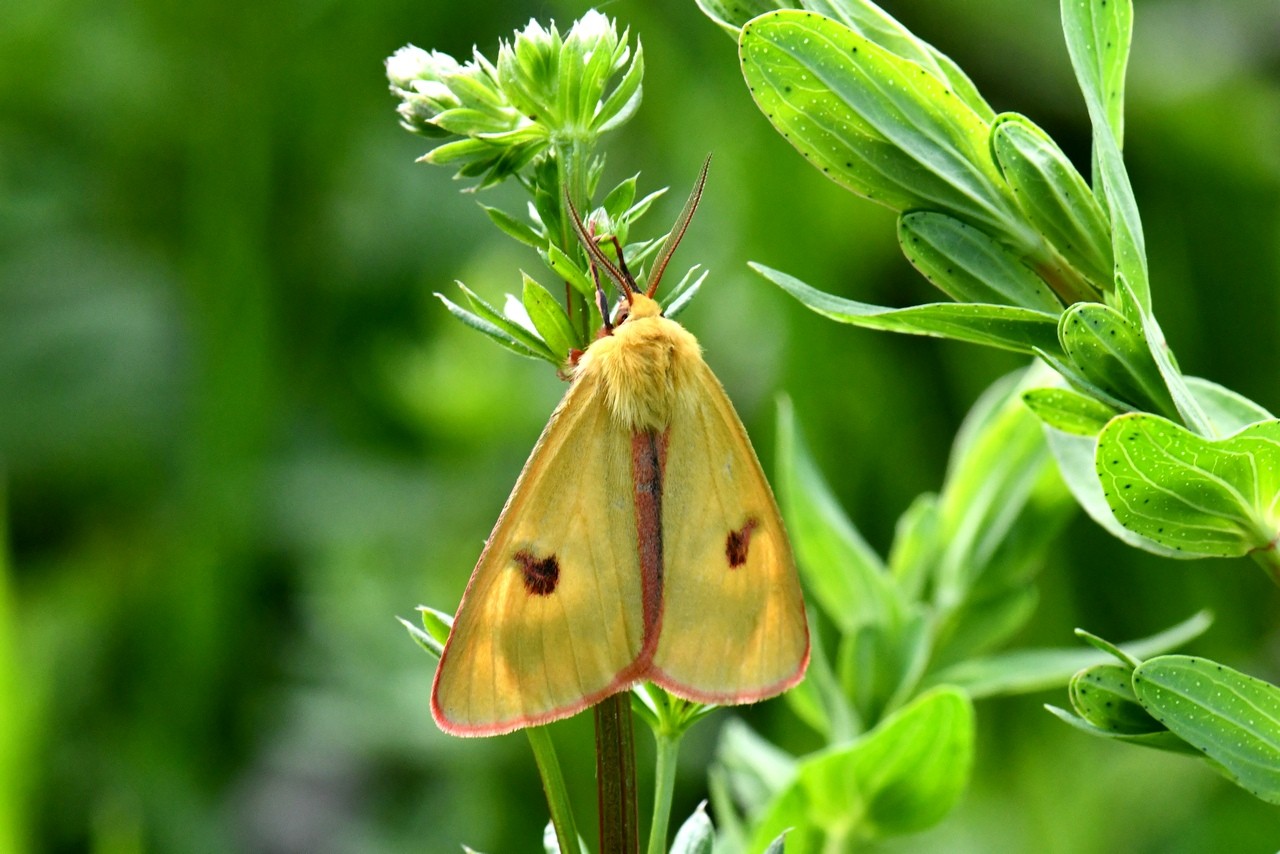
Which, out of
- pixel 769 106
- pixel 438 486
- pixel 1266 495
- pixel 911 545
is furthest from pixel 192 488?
pixel 1266 495

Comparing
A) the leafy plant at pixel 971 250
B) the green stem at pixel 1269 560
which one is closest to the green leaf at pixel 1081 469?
the leafy plant at pixel 971 250

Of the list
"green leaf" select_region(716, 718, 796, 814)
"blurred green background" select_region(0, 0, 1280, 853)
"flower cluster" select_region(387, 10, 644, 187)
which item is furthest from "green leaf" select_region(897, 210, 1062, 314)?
"blurred green background" select_region(0, 0, 1280, 853)

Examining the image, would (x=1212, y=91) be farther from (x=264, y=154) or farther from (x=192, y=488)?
(x=192, y=488)

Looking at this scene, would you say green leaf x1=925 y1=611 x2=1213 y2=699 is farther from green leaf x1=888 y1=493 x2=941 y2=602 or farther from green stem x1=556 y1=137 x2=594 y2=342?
green stem x1=556 y1=137 x2=594 y2=342

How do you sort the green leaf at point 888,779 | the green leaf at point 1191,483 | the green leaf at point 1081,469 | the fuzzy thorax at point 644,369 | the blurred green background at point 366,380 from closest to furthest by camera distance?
the green leaf at point 1191,483 → the green leaf at point 1081,469 → the green leaf at point 888,779 → the fuzzy thorax at point 644,369 → the blurred green background at point 366,380

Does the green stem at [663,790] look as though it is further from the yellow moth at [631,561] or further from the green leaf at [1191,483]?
the green leaf at [1191,483]

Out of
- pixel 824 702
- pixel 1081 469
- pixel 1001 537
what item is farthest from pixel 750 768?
pixel 1081 469

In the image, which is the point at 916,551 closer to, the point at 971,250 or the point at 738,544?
the point at 738,544
